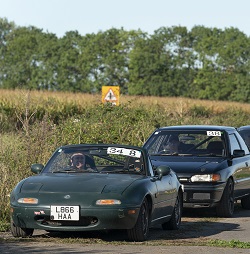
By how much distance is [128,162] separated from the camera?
13.5 metres

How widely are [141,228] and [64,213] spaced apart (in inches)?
40.3

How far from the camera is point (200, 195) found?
54.1 ft

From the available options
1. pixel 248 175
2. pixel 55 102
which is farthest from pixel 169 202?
pixel 55 102

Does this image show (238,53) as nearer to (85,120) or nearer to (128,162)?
(85,120)

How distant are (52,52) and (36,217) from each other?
344 feet

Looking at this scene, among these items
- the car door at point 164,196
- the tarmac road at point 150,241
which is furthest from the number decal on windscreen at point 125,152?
the tarmac road at point 150,241

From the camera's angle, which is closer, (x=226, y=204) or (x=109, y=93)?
(x=226, y=204)

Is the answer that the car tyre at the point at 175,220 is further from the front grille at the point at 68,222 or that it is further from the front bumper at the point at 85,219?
the front grille at the point at 68,222

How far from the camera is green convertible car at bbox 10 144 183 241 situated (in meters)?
12.0

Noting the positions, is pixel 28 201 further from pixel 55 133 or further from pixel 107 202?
pixel 55 133

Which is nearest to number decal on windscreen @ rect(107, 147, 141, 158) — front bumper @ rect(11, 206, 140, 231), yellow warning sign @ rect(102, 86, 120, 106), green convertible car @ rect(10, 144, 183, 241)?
green convertible car @ rect(10, 144, 183, 241)

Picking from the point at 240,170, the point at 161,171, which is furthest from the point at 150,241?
the point at 240,170

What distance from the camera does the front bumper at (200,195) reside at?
16469 mm

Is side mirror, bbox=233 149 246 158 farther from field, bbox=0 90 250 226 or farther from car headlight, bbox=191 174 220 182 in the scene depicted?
field, bbox=0 90 250 226
